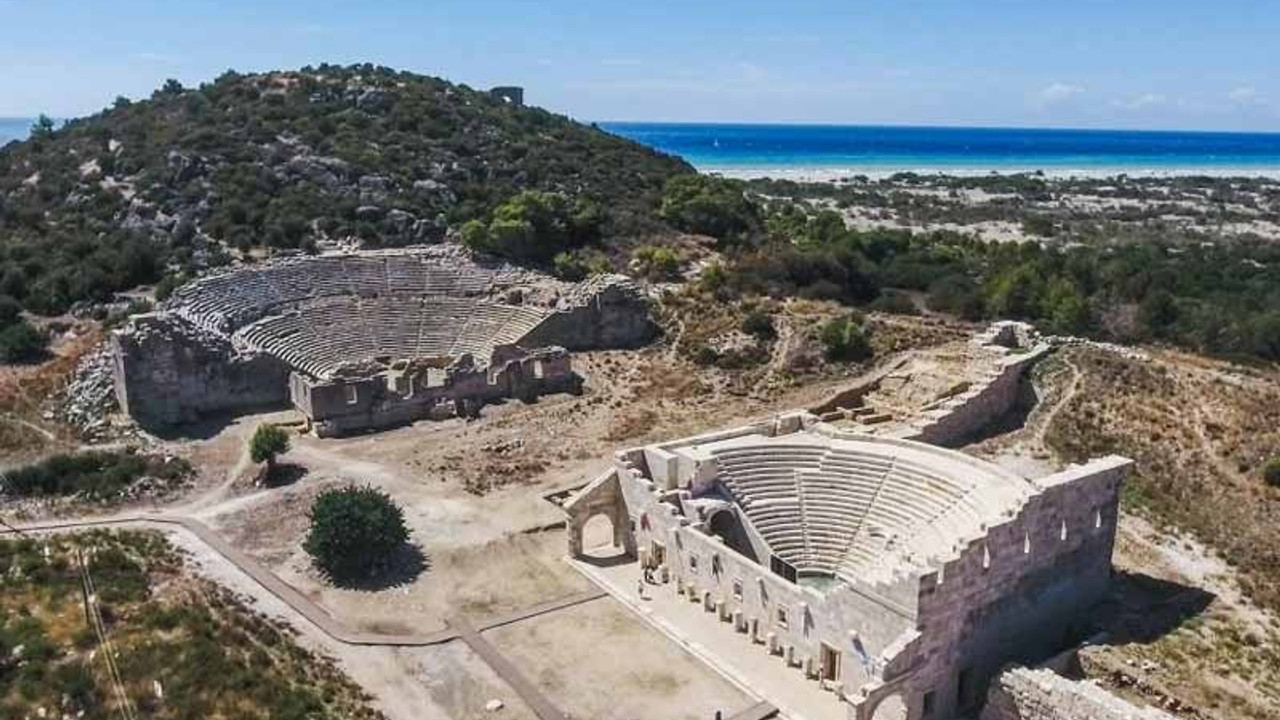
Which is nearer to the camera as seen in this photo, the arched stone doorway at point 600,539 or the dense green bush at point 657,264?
the arched stone doorway at point 600,539

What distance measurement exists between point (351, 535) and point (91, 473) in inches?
481

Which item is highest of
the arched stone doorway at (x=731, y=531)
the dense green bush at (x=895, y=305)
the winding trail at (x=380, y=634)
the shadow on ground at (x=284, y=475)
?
the dense green bush at (x=895, y=305)

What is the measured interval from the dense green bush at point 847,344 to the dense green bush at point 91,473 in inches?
1071

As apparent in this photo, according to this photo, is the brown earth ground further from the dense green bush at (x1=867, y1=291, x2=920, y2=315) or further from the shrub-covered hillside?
the shrub-covered hillside

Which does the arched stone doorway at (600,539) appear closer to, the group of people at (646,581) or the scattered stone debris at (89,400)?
the group of people at (646,581)

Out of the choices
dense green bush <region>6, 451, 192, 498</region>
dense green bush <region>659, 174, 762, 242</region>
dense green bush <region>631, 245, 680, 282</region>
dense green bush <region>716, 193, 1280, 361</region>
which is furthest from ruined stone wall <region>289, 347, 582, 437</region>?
dense green bush <region>659, 174, 762, 242</region>

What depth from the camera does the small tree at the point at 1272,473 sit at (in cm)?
3064

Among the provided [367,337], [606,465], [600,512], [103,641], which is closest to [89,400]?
[367,337]

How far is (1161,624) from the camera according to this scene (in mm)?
24266

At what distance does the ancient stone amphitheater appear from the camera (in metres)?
40.1

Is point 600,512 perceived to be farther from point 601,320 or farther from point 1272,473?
point 601,320

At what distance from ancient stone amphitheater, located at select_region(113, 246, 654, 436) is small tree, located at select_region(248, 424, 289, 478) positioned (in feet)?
15.3

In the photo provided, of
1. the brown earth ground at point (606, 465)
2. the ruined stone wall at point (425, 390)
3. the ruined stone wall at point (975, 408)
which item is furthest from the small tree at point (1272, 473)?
the ruined stone wall at point (425, 390)

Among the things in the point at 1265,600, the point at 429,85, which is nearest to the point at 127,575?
the point at 1265,600
